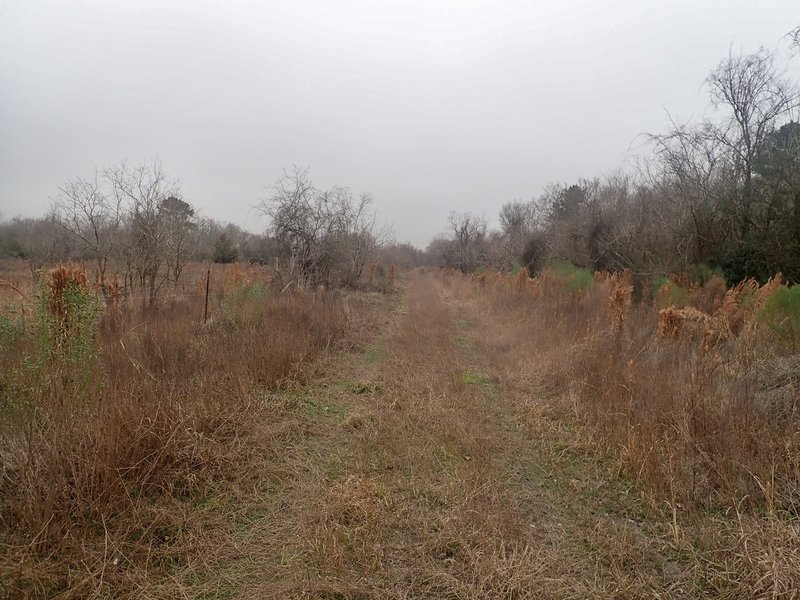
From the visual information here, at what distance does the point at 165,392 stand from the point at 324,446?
1643mm

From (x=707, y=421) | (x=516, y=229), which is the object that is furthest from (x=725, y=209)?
(x=516, y=229)

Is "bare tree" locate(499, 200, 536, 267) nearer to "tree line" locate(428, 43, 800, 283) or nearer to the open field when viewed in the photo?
"tree line" locate(428, 43, 800, 283)

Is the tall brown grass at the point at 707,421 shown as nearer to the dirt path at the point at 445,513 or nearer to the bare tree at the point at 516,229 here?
the dirt path at the point at 445,513

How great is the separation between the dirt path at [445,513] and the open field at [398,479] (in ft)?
0.05

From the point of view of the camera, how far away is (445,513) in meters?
2.83

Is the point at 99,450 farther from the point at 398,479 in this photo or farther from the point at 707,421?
the point at 707,421

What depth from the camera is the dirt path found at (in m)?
2.20

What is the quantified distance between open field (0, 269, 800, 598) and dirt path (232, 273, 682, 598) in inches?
0.6

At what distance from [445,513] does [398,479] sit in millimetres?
601

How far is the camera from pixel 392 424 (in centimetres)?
436

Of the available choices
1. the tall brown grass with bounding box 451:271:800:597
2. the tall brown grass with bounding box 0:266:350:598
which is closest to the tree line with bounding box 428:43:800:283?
the tall brown grass with bounding box 451:271:800:597

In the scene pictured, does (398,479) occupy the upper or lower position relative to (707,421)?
lower

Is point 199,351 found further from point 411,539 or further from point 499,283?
point 499,283

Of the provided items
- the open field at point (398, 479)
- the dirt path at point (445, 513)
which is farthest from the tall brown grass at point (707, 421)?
the dirt path at point (445, 513)
